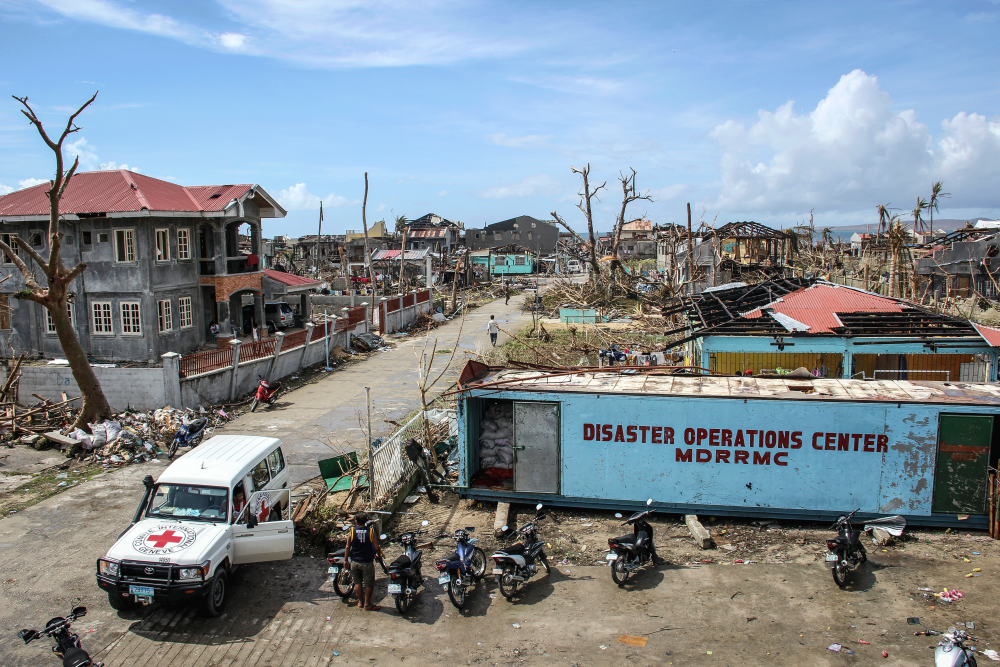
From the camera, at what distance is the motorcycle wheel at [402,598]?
26.3 feet

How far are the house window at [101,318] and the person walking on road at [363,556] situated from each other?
1769 cm

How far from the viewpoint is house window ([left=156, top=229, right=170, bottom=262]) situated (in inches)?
868

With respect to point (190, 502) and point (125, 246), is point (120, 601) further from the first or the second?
point (125, 246)

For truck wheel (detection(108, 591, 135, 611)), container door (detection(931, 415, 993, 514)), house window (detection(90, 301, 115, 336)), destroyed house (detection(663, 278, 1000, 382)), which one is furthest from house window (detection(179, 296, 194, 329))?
container door (detection(931, 415, 993, 514))

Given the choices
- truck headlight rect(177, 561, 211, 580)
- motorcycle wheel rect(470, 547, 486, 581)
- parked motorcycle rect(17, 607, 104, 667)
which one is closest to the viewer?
parked motorcycle rect(17, 607, 104, 667)

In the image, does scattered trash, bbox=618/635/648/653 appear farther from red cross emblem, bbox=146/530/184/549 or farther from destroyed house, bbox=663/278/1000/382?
destroyed house, bbox=663/278/1000/382

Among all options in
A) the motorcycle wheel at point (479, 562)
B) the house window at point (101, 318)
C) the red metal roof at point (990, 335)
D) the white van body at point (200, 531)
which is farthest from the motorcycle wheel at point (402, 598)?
the house window at point (101, 318)

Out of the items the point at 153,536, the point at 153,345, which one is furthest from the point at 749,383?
the point at 153,345

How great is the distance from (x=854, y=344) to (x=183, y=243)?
839 inches

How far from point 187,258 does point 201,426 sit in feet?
33.9

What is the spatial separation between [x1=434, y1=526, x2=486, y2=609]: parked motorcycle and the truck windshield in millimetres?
2908

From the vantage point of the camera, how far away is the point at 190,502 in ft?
28.0

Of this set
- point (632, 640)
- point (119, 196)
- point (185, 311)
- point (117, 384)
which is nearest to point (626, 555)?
point (632, 640)

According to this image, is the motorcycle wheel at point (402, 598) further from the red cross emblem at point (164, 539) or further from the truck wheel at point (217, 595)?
the red cross emblem at point (164, 539)
